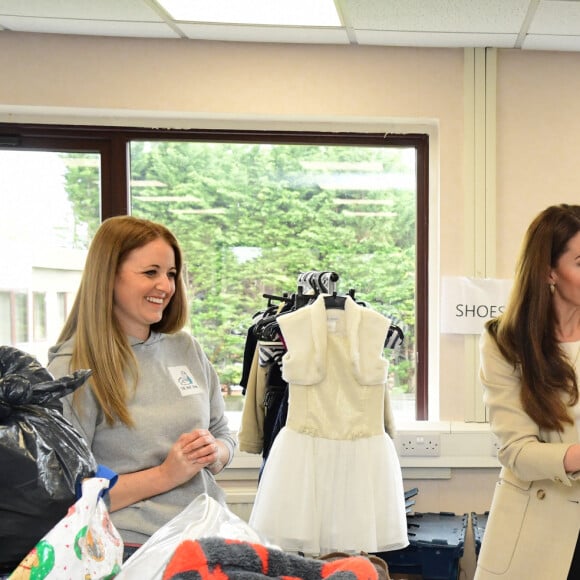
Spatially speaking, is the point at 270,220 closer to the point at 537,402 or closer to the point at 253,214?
the point at 253,214

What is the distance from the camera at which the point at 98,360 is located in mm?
1577

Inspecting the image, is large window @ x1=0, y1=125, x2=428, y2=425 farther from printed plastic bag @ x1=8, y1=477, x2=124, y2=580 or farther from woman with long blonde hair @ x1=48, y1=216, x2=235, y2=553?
printed plastic bag @ x1=8, y1=477, x2=124, y2=580

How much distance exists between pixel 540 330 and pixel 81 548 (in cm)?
134

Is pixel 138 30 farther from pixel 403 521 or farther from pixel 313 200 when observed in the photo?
pixel 403 521

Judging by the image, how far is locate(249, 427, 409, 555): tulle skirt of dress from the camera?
2.53 metres

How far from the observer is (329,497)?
2578mm

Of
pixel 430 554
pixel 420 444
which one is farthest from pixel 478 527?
pixel 420 444

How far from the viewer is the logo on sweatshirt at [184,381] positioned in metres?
1.70

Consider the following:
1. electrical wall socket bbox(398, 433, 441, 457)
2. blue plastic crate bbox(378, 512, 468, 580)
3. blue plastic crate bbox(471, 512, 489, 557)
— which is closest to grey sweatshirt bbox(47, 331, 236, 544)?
blue plastic crate bbox(378, 512, 468, 580)

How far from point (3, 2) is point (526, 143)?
2.21 meters

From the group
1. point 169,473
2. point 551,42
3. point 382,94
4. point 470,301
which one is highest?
point 551,42

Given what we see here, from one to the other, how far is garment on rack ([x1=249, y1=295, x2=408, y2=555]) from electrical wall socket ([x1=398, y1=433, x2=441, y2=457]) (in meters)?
0.58

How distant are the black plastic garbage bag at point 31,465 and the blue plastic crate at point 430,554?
223 centimetres

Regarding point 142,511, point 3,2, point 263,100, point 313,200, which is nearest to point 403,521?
point 142,511
